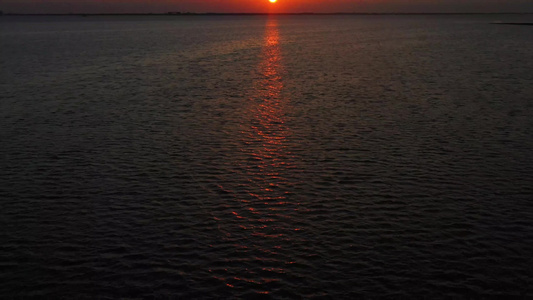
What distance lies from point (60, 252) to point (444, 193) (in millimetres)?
16870

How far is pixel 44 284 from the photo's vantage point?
18.5 meters

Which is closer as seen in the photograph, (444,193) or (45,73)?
(444,193)

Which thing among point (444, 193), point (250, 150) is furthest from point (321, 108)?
point (444, 193)

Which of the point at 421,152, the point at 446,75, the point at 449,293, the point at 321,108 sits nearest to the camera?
the point at 449,293

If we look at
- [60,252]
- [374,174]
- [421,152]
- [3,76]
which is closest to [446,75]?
[421,152]

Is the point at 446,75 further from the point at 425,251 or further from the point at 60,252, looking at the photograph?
the point at 60,252

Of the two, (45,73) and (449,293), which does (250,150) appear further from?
(45,73)

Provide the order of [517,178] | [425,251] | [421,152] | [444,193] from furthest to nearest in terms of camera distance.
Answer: [421,152] → [517,178] → [444,193] → [425,251]

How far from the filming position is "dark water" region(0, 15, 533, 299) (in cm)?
1902

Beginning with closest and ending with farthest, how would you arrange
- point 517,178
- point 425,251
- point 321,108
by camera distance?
point 425,251
point 517,178
point 321,108

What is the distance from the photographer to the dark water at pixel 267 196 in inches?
749

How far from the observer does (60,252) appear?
2098 centimetres

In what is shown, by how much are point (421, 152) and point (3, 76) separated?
64.1m

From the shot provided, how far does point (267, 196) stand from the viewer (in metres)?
26.7
